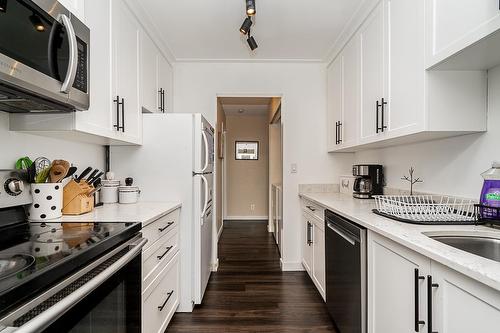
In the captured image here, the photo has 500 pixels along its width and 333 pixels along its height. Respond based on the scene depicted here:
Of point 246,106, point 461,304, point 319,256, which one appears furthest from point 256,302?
point 246,106

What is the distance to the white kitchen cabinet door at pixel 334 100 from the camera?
2795 mm

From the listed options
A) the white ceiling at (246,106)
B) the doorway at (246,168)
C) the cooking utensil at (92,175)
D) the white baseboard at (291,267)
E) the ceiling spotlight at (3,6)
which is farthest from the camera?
the doorway at (246,168)

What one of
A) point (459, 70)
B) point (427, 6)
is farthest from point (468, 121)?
point (427, 6)

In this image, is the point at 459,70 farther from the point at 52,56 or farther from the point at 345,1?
the point at 52,56

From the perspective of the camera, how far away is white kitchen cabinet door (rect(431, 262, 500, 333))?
2.42ft

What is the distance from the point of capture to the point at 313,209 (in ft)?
8.51

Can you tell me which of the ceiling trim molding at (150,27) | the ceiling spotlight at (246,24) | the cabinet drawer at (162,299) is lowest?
the cabinet drawer at (162,299)

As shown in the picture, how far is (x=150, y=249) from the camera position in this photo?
1618mm

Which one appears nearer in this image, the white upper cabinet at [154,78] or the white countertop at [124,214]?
the white countertop at [124,214]

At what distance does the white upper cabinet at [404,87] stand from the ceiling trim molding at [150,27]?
5.75ft

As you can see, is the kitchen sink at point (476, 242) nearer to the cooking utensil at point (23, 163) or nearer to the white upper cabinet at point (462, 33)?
the white upper cabinet at point (462, 33)

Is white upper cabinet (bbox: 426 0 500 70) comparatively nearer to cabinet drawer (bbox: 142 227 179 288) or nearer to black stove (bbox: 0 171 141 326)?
black stove (bbox: 0 171 141 326)

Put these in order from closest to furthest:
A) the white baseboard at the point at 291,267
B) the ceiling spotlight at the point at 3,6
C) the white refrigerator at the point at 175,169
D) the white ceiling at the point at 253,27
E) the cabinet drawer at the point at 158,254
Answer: the ceiling spotlight at the point at 3,6, the cabinet drawer at the point at 158,254, the white ceiling at the point at 253,27, the white refrigerator at the point at 175,169, the white baseboard at the point at 291,267

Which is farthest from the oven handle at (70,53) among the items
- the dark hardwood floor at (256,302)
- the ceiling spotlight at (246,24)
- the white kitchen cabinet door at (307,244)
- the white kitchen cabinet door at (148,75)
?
the white kitchen cabinet door at (307,244)
